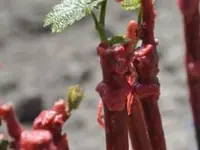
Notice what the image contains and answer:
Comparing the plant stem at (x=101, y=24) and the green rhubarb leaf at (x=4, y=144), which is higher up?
the plant stem at (x=101, y=24)

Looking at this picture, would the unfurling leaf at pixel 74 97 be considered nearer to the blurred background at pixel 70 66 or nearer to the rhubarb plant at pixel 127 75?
the rhubarb plant at pixel 127 75

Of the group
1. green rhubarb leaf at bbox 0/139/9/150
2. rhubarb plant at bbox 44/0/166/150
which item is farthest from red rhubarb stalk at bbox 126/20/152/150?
green rhubarb leaf at bbox 0/139/9/150

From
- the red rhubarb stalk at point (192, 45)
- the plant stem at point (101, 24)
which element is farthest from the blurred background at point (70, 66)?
the plant stem at point (101, 24)

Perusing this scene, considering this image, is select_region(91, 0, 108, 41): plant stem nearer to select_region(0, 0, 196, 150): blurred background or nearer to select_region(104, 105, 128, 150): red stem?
select_region(104, 105, 128, 150): red stem

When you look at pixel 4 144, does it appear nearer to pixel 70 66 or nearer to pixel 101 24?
pixel 101 24

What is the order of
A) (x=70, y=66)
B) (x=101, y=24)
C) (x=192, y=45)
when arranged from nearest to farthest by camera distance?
1. (x=101, y=24)
2. (x=192, y=45)
3. (x=70, y=66)

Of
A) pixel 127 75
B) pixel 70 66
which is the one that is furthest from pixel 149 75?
pixel 70 66
